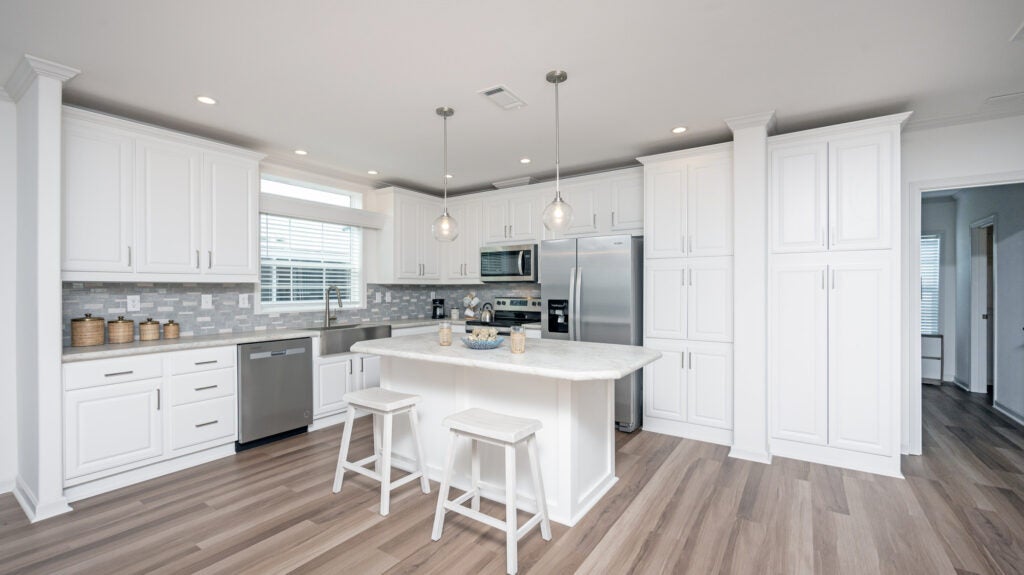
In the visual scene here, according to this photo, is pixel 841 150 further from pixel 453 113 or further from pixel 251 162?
pixel 251 162

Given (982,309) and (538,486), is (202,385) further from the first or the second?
(982,309)

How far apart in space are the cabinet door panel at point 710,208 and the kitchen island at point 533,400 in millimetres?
1525

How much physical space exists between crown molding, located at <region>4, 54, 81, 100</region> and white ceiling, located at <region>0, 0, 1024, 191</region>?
5 cm

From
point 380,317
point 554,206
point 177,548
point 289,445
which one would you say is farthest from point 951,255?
point 177,548

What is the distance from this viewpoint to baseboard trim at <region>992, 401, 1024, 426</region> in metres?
4.06

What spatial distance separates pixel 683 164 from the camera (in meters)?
3.84

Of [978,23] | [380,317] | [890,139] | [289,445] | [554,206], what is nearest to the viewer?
[978,23]

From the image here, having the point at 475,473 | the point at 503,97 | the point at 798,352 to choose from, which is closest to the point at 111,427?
the point at 475,473

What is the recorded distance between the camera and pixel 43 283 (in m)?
2.53

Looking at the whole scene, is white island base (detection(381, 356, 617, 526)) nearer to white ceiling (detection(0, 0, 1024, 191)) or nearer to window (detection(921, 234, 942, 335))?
white ceiling (detection(0, 0, 1024, 191))

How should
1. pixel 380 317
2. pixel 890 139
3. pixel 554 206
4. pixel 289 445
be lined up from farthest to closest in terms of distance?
pixel 380 317 → pixel 289 445 → pixel 890 139 → pixel 554 206

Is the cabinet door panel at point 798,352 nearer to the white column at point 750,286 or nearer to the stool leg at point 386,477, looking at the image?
the white column at point 750,286

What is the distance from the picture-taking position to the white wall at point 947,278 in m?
5.57

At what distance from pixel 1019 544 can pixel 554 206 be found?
9.51ft
